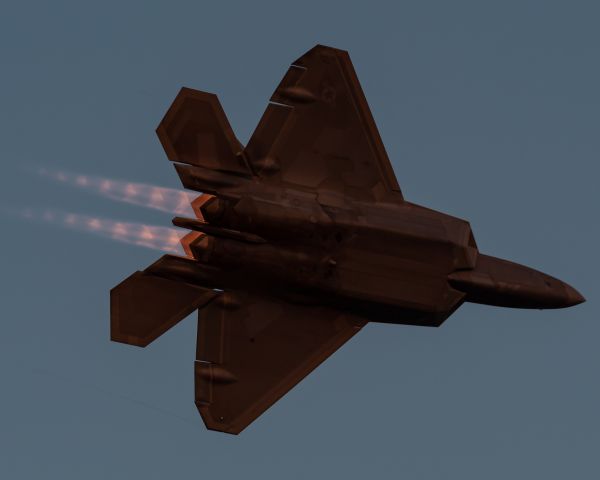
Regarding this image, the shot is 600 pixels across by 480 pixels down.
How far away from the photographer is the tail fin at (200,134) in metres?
50.0

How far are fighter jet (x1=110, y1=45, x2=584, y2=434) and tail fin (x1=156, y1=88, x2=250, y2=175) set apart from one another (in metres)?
0.02

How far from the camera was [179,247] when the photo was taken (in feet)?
167

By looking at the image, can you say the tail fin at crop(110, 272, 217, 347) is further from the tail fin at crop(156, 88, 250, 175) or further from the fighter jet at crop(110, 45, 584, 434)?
the tail fin at crop(156, 88, 250, 175)

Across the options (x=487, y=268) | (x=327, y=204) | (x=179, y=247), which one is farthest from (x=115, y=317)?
(x=487, y=268)

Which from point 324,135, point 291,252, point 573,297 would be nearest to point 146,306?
point 291,252

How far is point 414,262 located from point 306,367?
3886mm

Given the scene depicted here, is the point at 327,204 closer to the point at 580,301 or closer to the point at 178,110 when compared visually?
the point at 178,110

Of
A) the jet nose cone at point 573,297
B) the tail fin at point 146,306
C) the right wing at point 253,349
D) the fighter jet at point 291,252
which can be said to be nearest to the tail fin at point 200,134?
the fighter jet at point 291,252

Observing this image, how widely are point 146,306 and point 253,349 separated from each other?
3059 mm

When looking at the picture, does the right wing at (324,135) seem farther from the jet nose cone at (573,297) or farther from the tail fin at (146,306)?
the jet nose cone at (573,297)

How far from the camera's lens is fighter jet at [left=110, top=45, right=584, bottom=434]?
5009 centimetres

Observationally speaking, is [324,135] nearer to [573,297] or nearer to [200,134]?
[200,134]

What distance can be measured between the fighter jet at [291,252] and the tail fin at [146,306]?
0.02m

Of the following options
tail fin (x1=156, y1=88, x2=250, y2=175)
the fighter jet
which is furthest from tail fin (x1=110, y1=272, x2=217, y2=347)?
tail fin (x1=156, y1=88, x2=250, y2=175)
